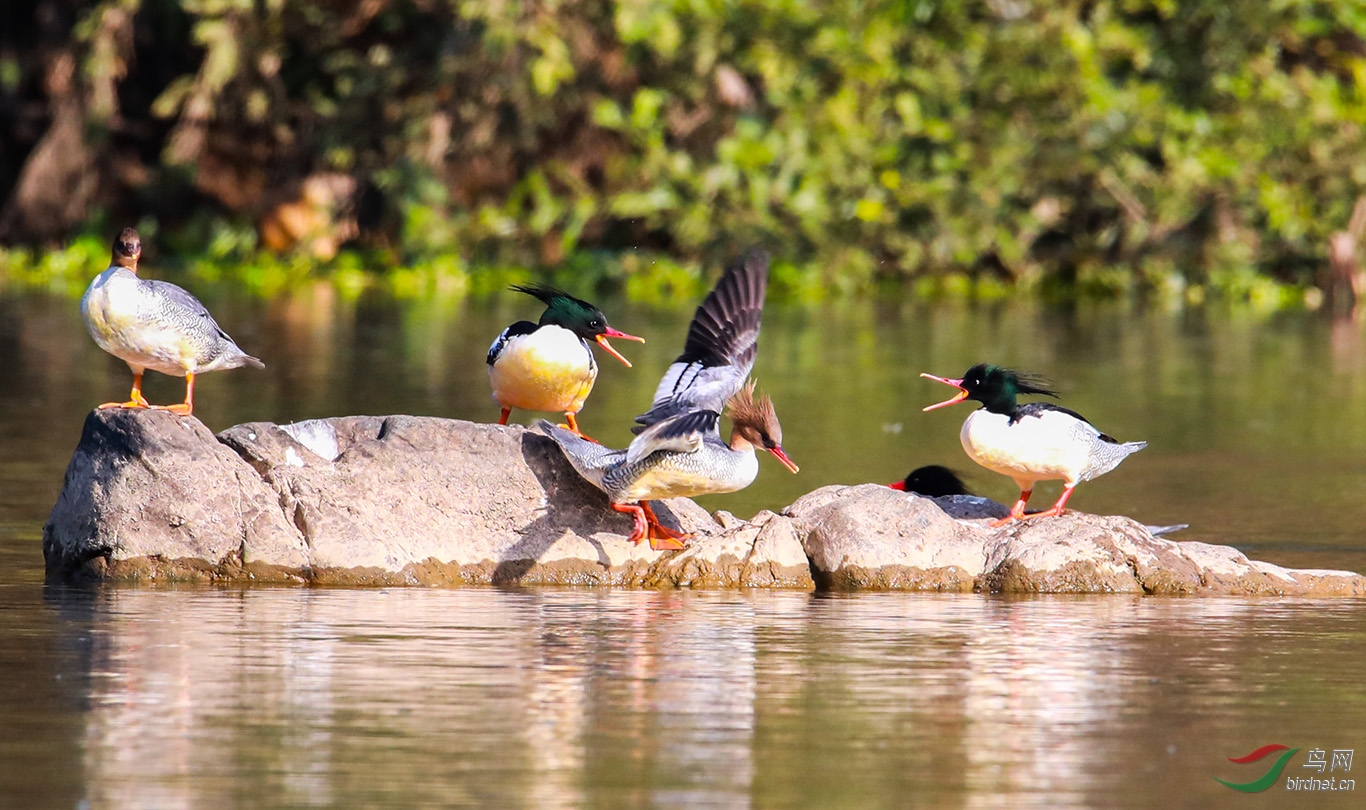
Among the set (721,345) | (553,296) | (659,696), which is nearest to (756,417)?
(721,345)

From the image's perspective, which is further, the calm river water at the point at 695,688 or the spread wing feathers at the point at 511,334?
the spread wing feathers at the point at 511,334

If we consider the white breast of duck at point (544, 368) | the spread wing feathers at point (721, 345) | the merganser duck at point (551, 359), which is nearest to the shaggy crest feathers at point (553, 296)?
the merganser duck at point (551, 359)

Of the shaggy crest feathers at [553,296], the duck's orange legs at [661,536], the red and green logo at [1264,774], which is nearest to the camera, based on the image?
the red and green logo at [1264,774]

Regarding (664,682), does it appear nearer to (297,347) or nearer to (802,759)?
(802,759)

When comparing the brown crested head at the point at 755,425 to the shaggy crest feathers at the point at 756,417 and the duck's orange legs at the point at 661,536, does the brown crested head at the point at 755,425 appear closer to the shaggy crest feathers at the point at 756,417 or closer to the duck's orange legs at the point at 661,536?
the shaggy crest feathers at the point at 756,417

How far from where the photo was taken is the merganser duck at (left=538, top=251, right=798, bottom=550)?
27.1ft

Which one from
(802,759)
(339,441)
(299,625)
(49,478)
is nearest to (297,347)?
(49,478)

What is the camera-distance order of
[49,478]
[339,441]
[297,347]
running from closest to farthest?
[339,441]
[49,478]
[297,347]

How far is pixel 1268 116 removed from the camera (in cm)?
2925

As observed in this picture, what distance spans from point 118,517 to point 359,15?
23.7 meters

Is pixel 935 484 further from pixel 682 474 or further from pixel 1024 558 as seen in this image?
pixel 682 474

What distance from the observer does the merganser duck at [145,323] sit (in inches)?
334

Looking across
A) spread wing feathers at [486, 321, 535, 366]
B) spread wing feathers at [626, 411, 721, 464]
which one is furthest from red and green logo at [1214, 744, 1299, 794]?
spread wing feathers at [486, 321, 535, 366]

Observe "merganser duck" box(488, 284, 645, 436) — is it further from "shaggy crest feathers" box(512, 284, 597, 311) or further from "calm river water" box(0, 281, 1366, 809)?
"calm river water" box(0, 281, 1366, 809)
